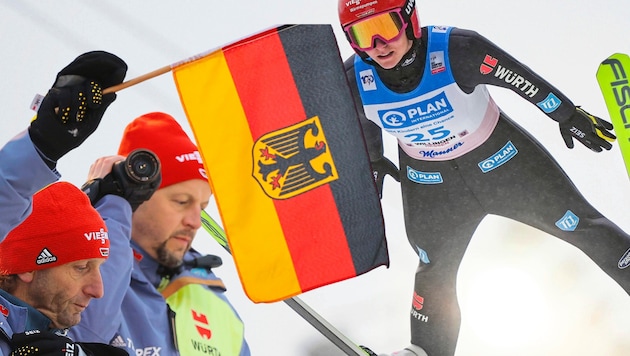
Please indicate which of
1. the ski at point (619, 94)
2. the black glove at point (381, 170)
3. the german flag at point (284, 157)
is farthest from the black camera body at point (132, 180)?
the ski at point (619, 94)

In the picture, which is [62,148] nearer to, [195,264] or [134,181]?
[134,181]

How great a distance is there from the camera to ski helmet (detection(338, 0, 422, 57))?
11.0ft

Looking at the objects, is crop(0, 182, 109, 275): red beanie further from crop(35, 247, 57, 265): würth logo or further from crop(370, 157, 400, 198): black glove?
crop(370, 157, 400, 198): black glove

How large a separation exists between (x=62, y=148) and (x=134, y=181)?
69cm

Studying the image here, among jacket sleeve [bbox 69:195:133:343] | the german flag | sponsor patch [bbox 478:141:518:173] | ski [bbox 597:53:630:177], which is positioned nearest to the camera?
jacket sleeve [bbox 69:195:133:343]

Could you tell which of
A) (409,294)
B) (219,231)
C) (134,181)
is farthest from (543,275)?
(134,181)

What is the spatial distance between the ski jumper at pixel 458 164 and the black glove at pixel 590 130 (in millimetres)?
30

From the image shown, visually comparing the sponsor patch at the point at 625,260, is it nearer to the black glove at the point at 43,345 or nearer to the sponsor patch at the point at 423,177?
the sponsor patch at the point at 423,177

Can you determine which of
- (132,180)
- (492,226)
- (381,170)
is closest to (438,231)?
(381,170)

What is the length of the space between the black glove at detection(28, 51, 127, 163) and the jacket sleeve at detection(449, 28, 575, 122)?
1.29 meters

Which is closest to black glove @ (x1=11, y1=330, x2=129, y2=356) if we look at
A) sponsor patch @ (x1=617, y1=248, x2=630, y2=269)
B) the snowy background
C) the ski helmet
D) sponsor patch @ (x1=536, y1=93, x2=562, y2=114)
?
the ski helmet

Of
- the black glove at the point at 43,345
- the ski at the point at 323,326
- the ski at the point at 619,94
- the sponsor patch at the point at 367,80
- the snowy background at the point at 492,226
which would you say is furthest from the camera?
the snowy background at the point at 492,226

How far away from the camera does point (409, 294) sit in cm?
486

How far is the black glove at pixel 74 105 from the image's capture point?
2.36 metres
